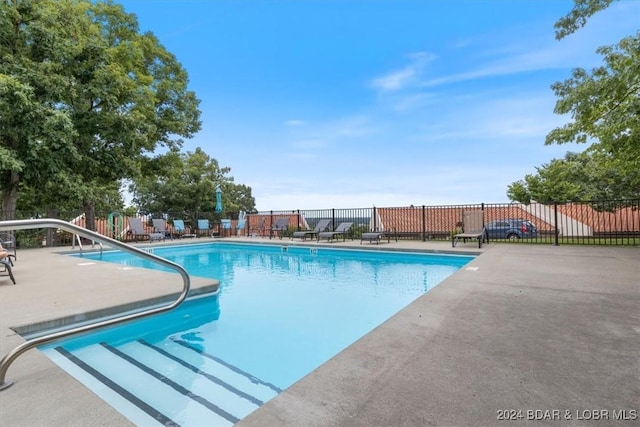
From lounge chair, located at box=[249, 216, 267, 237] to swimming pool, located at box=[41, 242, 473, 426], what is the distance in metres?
9.58

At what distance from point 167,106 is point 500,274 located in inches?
689

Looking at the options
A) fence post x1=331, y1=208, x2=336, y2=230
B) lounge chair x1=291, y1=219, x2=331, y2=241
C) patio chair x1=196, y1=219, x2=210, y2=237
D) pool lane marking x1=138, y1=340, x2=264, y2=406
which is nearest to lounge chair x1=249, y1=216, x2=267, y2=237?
patio chair x1=196, y1=219, x2=210, y2=237

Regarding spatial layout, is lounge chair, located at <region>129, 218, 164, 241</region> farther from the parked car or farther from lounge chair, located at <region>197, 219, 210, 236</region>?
the parked car

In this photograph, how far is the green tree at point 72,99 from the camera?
10930mm

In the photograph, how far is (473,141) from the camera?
15062 mm

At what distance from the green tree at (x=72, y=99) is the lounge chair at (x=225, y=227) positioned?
15.9 feet

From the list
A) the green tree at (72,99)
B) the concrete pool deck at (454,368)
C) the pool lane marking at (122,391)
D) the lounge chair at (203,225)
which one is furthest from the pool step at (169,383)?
the lounge chair at (203,225)

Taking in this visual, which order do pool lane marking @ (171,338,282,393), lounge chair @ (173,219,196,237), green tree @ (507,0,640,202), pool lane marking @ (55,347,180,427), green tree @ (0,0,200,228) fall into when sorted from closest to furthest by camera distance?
1. pool lane marking @ (55,347,180,427)
2. pool lane marking @ (171,338,282,393)
3. green tree @ (507,0,640,202)
4. green tree @ (0,0,200,228)
5. lounge chair @ (173,219,196,237)

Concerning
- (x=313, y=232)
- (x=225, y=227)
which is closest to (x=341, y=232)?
(x=313, y=232)

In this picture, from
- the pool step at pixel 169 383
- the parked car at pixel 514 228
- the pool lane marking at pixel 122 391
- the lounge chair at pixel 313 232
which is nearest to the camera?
the pool lane marking at pixel 122 391

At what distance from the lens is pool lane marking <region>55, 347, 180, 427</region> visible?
2.11 metres

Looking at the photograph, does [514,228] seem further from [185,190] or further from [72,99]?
[185,190]

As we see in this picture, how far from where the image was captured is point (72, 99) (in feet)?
40.8

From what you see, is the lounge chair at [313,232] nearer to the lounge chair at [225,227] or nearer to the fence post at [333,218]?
the fence post at [333,218]
